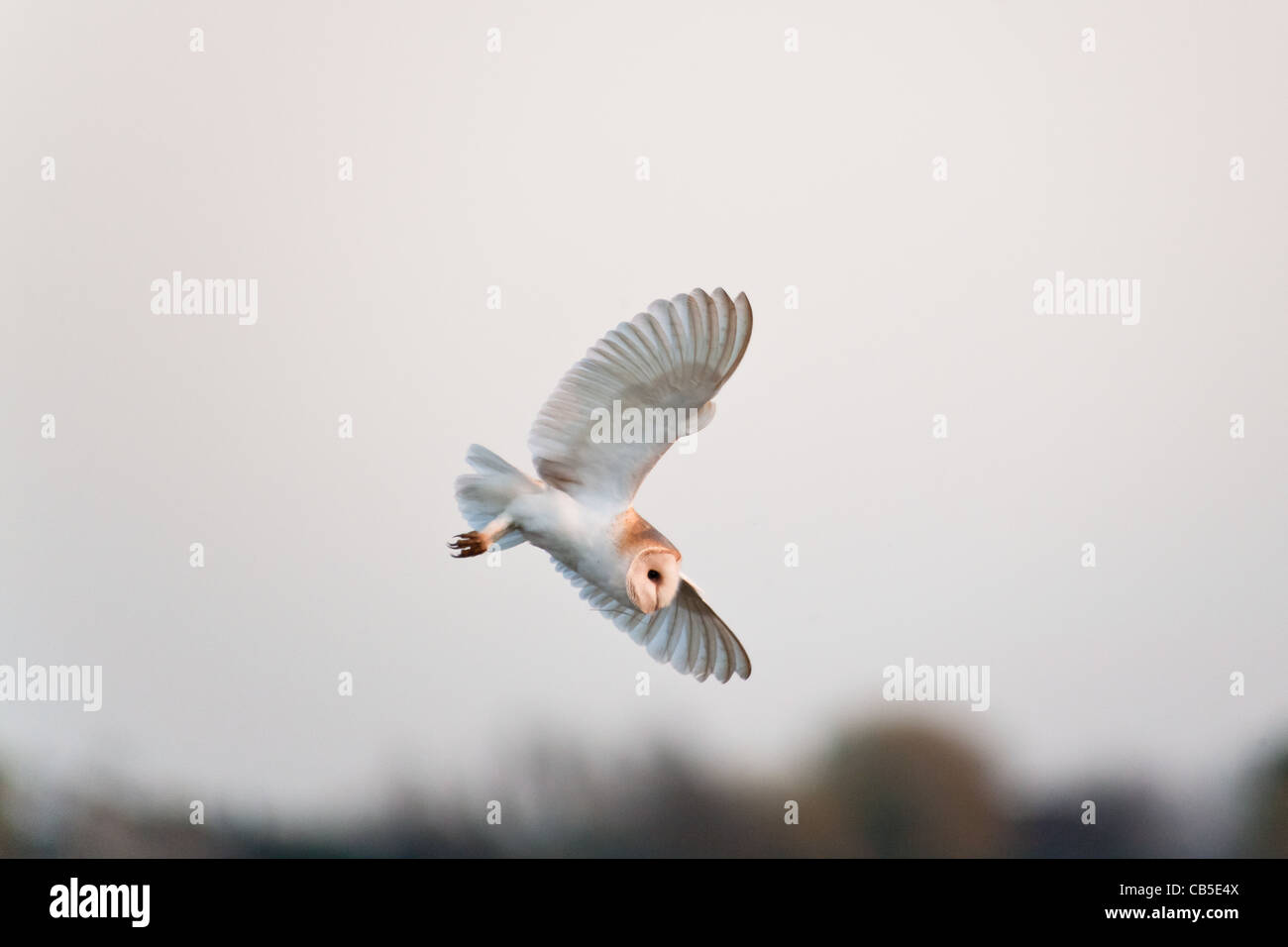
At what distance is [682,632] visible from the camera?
1475 mm

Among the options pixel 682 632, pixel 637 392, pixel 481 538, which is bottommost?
pixel 682 632

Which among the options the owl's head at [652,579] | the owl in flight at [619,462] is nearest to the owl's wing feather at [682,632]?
the owl in flight at [619,462]

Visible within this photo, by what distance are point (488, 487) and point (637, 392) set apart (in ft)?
0.69

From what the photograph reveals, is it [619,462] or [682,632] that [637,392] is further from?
[682,632]

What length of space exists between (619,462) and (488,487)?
15cm

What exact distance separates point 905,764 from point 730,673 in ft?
3.24

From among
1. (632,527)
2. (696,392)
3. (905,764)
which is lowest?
(905,764)

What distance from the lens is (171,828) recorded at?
2.42m

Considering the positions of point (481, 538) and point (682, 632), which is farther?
point (682, 632)

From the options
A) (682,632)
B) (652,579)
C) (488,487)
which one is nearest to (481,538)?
(488,487)

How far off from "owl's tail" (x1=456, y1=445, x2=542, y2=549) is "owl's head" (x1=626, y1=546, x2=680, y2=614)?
0.15 m

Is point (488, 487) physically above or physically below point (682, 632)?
above
